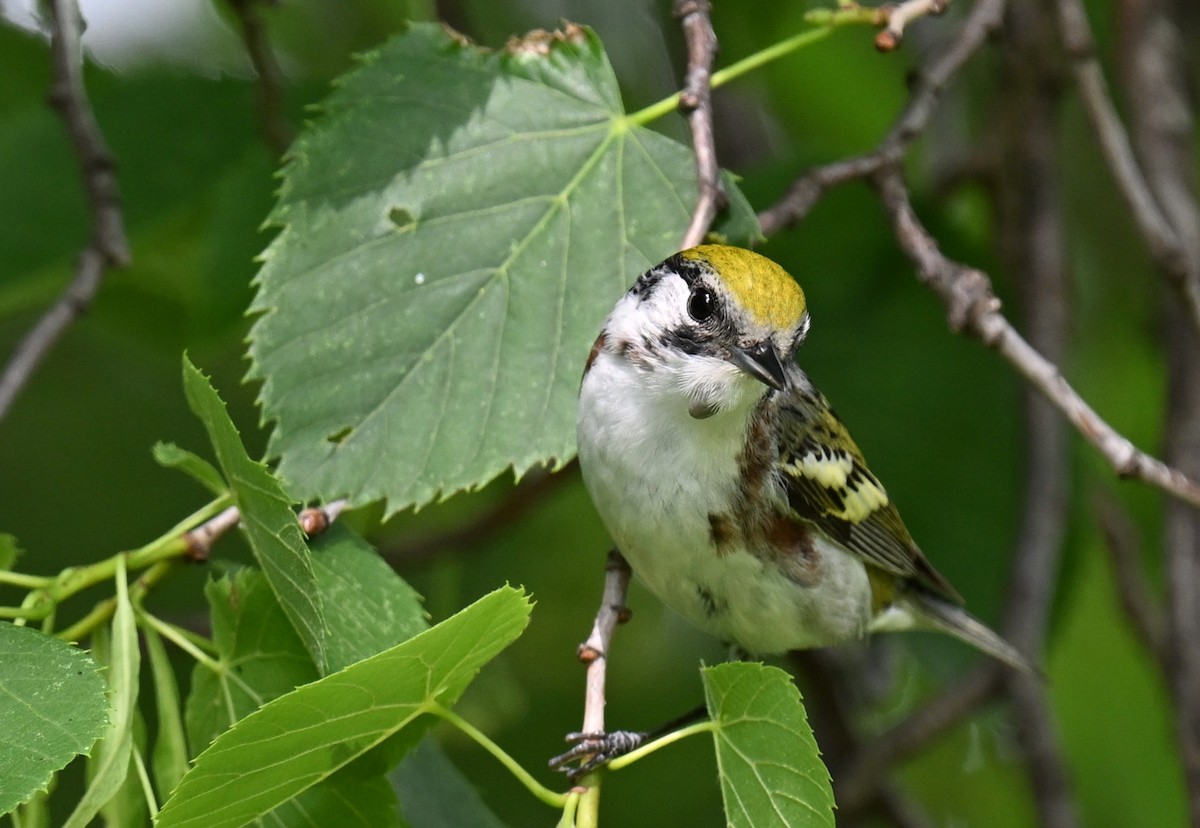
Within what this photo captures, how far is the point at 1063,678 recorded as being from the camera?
502 cm

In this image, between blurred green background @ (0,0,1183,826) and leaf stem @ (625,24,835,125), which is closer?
leaf stem @ (625,24,835,125)

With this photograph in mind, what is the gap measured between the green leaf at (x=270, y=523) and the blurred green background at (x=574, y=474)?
91 cm

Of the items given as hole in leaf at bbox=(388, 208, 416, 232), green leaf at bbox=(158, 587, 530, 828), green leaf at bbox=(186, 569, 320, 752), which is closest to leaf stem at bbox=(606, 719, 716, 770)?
green leaf at bbox=(158, 587, 530, 828)

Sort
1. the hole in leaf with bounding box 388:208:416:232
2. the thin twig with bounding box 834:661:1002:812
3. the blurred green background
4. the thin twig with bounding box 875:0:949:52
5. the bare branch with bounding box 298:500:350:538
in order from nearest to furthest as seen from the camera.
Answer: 1. the bare branch with bounding box 298:500:350:538
2. the hole in leaf with bounding box 388:208:416:232
3. the thin twig with bounding box 875:0:949:52
4. the blurred green background
5. the thin twig with bounding box 834:661:1002:812

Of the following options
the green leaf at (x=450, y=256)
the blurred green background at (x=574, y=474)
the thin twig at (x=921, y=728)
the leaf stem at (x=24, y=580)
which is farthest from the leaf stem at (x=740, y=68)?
the thin twig at (x=921, y=728)

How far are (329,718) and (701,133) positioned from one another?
1.49 meters

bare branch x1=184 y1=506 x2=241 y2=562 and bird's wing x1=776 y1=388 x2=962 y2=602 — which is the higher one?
bare branch x1=184 y1=506 x2=241 y2=562

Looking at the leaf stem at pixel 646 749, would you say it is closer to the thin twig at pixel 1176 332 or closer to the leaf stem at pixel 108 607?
the leaf stem at pixel 108 607

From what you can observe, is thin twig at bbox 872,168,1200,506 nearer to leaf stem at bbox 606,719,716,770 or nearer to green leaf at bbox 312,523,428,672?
leaf stem at bbox 606,719,716,770

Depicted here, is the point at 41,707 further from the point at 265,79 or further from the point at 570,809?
the point at 265,79

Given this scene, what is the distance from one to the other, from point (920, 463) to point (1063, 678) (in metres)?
1.34

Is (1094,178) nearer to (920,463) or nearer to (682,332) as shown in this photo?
(920,463)

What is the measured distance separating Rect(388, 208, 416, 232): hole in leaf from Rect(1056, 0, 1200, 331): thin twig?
6.56ft

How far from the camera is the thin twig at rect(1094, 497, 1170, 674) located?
440 cm
